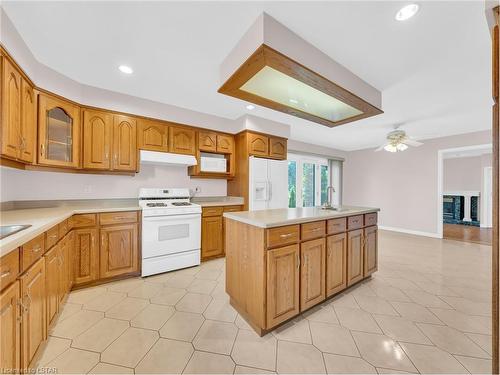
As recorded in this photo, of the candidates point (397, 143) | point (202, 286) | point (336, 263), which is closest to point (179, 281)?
point (202, 286)

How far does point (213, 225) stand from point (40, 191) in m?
2.16

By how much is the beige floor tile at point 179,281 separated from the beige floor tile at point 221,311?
0.55 metres

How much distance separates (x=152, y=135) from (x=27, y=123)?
1265mm

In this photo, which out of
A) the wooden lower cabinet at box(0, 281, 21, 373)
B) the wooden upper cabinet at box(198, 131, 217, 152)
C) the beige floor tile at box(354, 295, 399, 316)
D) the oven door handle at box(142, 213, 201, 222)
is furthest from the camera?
the wooden upper cabinet at box(198, 131, 217, 152)

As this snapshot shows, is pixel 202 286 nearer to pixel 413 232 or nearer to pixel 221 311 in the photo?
pixel 221 311

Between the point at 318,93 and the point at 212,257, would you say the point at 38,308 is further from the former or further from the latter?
the point at 318,93

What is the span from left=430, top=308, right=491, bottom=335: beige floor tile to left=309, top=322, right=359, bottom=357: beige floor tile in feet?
3.16

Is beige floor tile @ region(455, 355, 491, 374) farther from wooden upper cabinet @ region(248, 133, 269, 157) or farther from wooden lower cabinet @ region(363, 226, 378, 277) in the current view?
wooden upper cabinet @ region(248, 133, 269, 157)

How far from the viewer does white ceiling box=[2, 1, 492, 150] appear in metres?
1.54

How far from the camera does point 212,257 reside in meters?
3.38

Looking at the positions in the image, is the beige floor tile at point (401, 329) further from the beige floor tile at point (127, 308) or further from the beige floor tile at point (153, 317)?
the beige floor tile at point (127, 308)

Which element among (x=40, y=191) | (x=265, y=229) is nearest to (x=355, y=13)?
(x=265, y=229)

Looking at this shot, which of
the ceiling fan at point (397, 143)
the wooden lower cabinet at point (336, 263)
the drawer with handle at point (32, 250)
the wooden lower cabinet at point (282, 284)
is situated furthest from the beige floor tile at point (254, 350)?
the ceiling fan at point (397, 143)

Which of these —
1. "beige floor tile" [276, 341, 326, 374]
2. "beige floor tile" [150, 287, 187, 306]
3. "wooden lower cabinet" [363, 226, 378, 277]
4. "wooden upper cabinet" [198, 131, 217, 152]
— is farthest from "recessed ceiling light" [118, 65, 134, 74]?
"wooden lower cabinet" [363, 226, 378, 277]
